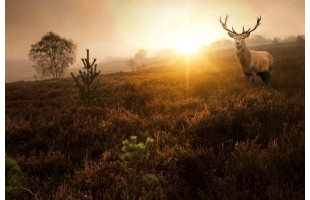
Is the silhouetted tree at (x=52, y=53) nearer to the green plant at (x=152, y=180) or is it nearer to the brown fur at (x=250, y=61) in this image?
the brown fur at (x=250, y=61)

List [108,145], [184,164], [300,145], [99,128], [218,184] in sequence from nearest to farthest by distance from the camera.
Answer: [218,184] < [300,145] < [184,164] < [108,145] < [99,128]

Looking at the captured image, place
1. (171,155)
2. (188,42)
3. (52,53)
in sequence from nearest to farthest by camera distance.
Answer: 1. (171,155)
2. (188,42)
3. (52,53)

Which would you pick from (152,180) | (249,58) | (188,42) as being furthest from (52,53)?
(152,180)

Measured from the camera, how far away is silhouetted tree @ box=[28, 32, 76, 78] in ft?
175

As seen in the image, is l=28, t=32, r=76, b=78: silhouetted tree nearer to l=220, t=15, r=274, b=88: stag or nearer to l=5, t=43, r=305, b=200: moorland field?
l=220, t=15, r=274, b=88: stag

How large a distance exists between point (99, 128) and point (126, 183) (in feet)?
7.85

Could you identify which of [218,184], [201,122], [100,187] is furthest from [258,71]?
[100,187]

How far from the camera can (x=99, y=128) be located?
5.02 metres

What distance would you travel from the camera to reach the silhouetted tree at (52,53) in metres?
53.4

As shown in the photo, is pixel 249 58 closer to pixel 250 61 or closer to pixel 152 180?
pixel 250 61

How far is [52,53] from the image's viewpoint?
54656 mm

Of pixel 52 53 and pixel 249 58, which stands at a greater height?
pixel 52 53

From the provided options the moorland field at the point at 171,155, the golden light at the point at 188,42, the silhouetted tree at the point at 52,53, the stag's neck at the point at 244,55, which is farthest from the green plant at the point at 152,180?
the silhouetted tree at the point at 52,53
